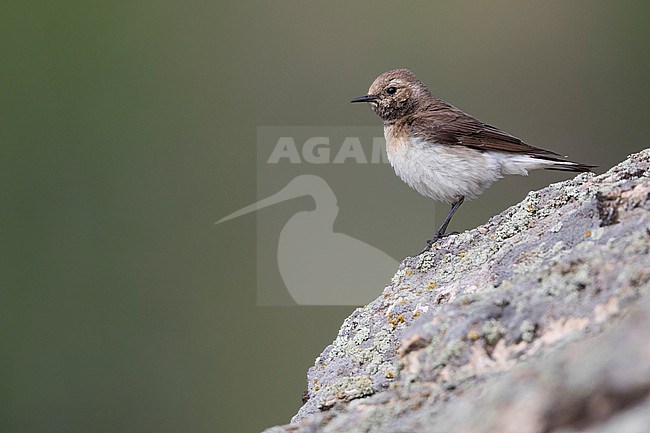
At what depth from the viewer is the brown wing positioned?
22.4ft

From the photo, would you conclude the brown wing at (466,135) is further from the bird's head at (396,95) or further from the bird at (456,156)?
the bird's head at (396,95)

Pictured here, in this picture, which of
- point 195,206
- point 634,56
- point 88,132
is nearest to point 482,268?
point 195,206

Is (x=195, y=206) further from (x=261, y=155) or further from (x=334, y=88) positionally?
(x=334, y=88)

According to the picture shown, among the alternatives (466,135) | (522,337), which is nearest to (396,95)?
(466,135)

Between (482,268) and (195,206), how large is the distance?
10.5m

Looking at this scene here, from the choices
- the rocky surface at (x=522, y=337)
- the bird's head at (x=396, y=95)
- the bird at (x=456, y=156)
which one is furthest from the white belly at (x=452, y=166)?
the rocky surface at (x=522, y=337)

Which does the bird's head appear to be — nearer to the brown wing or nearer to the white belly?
the brown wing

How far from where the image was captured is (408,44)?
16.0 metres

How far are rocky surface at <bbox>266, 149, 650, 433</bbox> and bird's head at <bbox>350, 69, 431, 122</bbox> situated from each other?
123 inches

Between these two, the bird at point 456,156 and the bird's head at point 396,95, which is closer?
the bird at point 456,156

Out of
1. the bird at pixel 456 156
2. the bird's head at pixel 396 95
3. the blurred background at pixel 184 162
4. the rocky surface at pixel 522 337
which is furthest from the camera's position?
the blurred background at pixel 184 162

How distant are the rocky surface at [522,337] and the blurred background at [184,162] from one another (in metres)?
6.92

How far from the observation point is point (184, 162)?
47.6 feet

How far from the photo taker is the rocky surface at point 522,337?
74.0 inches
